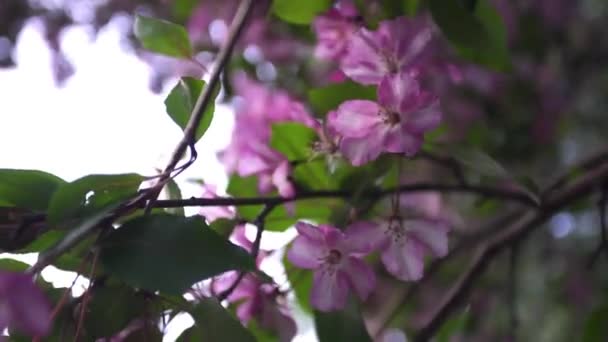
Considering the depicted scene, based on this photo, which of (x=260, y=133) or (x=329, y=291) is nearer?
(x=329, y=291)

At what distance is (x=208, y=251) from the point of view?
36 cm

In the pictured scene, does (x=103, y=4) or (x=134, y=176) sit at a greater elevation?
(x=134, y=176)

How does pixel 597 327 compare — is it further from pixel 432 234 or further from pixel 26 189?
pixel 26 189

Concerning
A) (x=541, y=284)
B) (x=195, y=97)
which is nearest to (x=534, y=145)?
(x=541, y=284)

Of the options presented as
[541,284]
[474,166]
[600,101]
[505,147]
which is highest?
[474,166]

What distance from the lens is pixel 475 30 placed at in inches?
20.8

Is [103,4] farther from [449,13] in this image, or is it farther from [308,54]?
[449,13]

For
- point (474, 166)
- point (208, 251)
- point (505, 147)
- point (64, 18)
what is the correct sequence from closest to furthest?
point (208, 251) → point (474, 166) → point (64, 18) → point (505, 147)

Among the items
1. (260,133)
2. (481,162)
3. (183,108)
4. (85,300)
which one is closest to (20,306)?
(85,300)

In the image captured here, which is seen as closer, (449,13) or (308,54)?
(449,13)

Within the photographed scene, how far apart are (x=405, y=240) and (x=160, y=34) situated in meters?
0.18

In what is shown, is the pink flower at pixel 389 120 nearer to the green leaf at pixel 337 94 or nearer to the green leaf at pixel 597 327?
the green leaf at pixel 337 94

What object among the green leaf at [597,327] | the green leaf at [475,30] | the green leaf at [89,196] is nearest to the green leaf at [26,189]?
the green leaf at [89,196]

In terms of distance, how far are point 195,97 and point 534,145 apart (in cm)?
86
